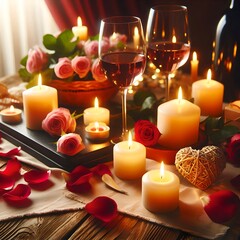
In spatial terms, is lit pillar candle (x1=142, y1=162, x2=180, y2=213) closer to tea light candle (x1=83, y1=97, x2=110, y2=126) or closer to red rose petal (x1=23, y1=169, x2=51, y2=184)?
red rose petal (x1=23, y1=169, x2=51, y2=184)

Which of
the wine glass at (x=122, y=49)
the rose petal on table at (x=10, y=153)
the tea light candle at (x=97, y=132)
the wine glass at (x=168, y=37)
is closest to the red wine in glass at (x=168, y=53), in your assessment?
the wine glass at (x=168, y=37)

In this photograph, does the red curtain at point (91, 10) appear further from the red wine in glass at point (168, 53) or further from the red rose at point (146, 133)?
the red rose at point (146, 133)

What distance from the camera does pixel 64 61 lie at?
143 cm

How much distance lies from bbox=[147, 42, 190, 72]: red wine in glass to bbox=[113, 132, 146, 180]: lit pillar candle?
283 mm

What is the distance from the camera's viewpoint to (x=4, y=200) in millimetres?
1032

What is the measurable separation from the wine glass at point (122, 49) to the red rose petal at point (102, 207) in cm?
33

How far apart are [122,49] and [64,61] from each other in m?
0.30

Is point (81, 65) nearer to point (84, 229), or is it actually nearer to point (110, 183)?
point (110, 183)

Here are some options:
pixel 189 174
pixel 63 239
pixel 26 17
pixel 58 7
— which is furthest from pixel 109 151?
pixel 26 17

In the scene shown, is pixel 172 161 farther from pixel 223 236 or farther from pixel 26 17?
pixel 26 17

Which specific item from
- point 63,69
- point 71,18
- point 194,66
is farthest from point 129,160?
point 71,18

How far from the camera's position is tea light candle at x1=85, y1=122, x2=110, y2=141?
1229mm

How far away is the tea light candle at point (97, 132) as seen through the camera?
1229mm

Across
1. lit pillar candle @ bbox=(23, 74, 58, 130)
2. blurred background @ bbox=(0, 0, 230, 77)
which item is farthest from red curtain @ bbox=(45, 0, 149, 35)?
lit pillar candle @ bbox=(23, 74, 58, 130)
